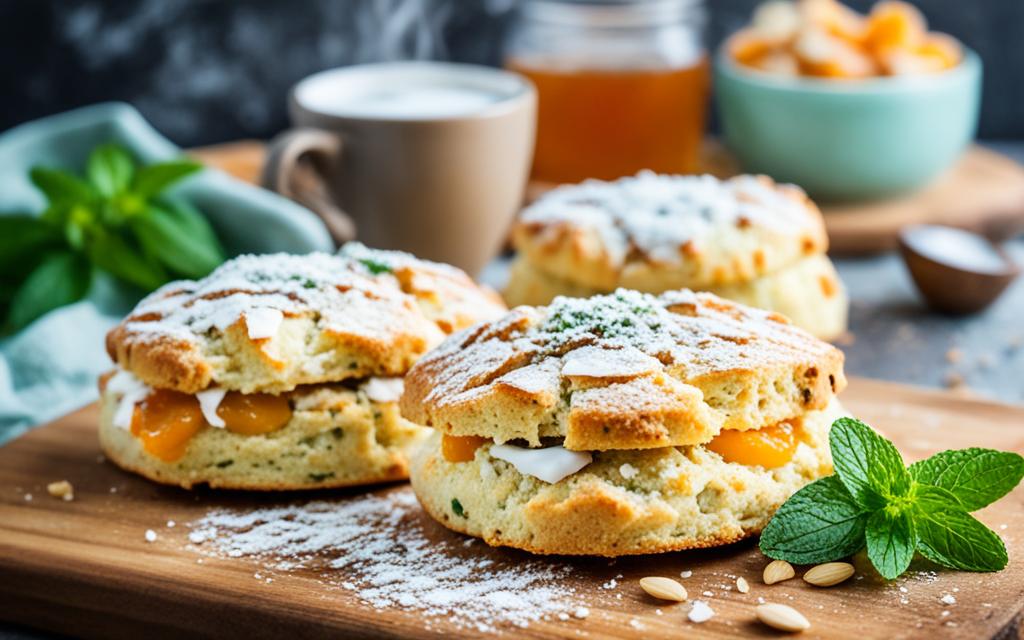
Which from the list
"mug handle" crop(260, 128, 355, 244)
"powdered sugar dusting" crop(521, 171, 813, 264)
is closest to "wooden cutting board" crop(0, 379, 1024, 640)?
"powdered sugar dusting" crop(521, 171, 813, 264)

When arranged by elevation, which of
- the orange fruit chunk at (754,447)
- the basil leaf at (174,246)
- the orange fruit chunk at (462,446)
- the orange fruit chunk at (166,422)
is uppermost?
the orange fruit chunk at (754,447)

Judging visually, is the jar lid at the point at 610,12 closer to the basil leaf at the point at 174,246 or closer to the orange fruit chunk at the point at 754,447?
the basil leaf at the point at 174,246

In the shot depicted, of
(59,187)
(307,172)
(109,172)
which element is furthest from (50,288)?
(307,172)

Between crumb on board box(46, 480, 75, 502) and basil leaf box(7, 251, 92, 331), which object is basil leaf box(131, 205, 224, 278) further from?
crumb on board box(46, 480, 75, 502)

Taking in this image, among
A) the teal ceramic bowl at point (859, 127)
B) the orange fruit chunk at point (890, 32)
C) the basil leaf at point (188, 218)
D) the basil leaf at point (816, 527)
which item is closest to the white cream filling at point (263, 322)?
the basil leaf at point (816, 527)

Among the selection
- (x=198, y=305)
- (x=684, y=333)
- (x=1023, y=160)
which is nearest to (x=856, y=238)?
(x=1023, y=160)

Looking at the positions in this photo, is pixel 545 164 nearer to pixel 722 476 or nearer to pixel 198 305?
pixel 198 305

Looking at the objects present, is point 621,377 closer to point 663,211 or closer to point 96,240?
point 663,211
